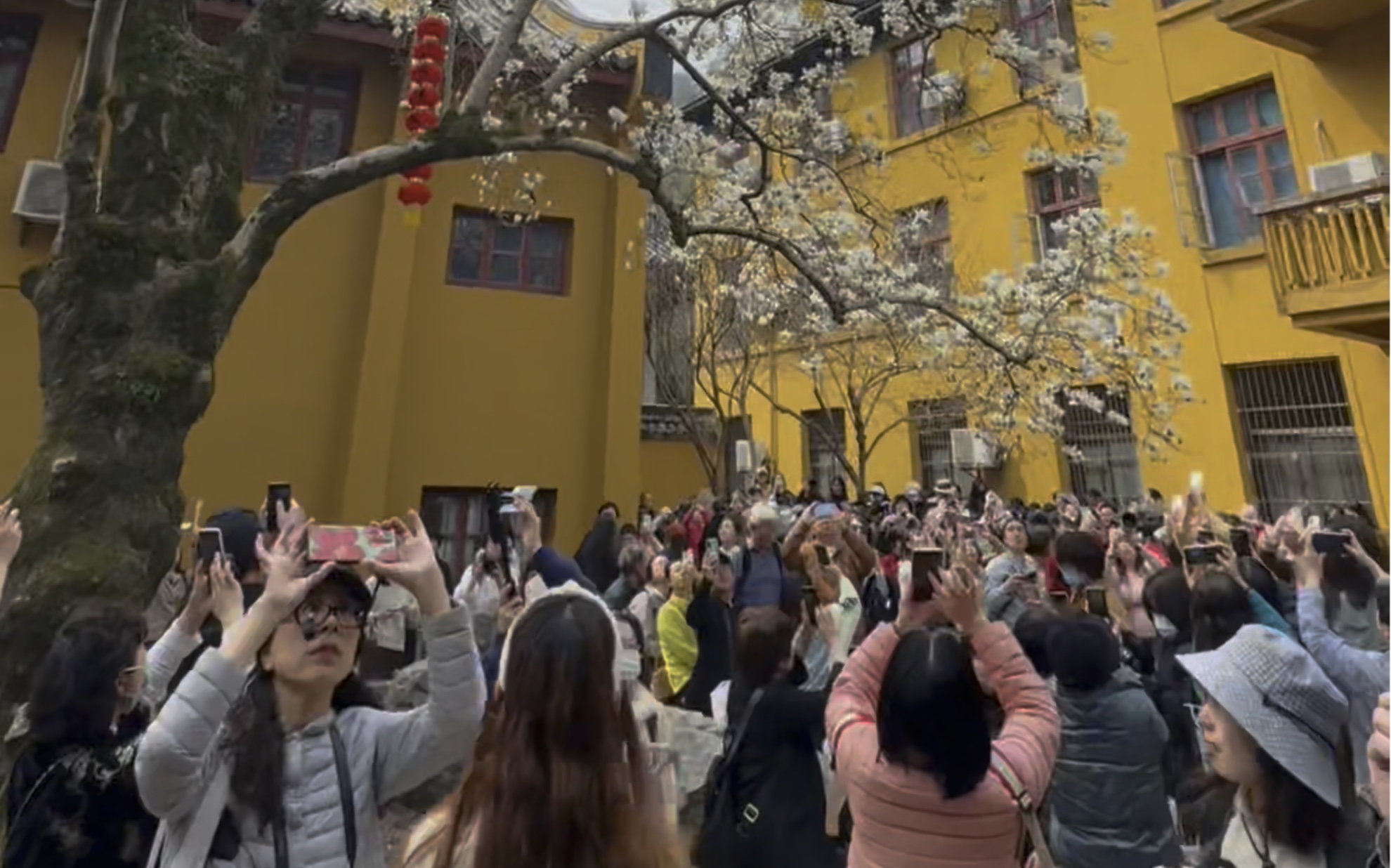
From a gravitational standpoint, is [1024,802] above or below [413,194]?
below

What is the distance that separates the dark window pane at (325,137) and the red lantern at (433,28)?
5511 millimetres

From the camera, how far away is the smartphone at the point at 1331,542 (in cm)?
363

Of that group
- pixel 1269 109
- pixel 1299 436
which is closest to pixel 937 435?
pixel 1299 436

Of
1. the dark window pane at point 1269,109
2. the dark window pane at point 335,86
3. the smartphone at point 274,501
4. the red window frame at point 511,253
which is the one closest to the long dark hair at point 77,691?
the smartphone at point 274,501

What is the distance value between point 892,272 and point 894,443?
33.2 ft

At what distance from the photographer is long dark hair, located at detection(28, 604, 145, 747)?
2.00 metres

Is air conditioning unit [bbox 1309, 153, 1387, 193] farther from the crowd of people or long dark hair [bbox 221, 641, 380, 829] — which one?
long dark hair [bbox 221, 641, 380, 829]

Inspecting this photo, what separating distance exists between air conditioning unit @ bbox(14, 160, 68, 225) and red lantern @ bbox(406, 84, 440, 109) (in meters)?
6.07

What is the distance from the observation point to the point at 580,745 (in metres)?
1.59

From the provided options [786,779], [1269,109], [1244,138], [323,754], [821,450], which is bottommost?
[786,779]

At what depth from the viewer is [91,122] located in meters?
3.74

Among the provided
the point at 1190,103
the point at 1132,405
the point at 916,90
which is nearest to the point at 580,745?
the point at 1132,405

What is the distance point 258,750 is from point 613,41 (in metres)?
4.91

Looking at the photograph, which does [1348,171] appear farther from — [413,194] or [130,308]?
[130,308]
